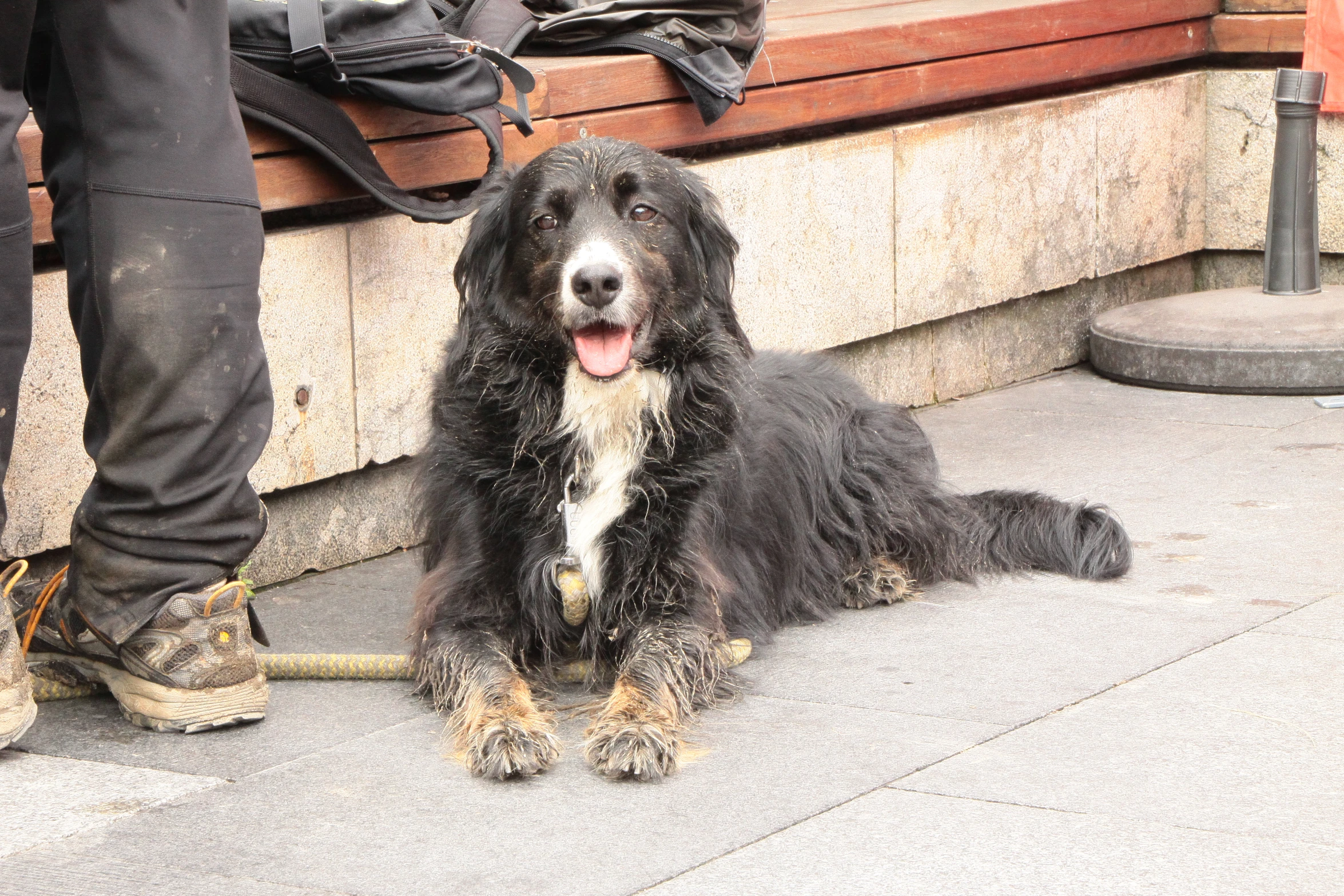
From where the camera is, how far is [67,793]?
3.26 meters

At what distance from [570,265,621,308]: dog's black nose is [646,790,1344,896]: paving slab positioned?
4.14 ft

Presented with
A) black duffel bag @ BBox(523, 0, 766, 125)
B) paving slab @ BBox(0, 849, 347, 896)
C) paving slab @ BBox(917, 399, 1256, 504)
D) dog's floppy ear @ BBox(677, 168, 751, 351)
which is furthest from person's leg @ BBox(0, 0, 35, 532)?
paving slab @ BBox(917, 399, 1256, 504)

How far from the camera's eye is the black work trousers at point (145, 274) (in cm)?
333

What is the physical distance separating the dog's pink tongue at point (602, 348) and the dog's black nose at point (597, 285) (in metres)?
0.09

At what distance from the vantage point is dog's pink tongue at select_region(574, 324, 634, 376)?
3883 mm

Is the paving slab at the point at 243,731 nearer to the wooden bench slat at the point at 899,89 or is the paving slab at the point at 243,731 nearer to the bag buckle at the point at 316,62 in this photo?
the bag buckle at the point at 316,62

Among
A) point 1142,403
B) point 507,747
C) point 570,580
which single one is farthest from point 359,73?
point 1142,403

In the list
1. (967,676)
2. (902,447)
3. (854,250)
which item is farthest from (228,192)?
(854,250)

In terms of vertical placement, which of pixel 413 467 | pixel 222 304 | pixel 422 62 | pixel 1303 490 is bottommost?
pixel 1303 490

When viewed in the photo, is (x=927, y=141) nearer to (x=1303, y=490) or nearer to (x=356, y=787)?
(x=1303, y=490)

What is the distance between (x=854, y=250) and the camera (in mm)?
6496

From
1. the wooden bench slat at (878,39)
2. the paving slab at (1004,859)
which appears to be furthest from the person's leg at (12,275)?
the wooden bench slat at (878,39)

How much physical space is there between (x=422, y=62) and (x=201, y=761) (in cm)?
193

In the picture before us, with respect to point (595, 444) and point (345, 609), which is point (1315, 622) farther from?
point (345, 609)
